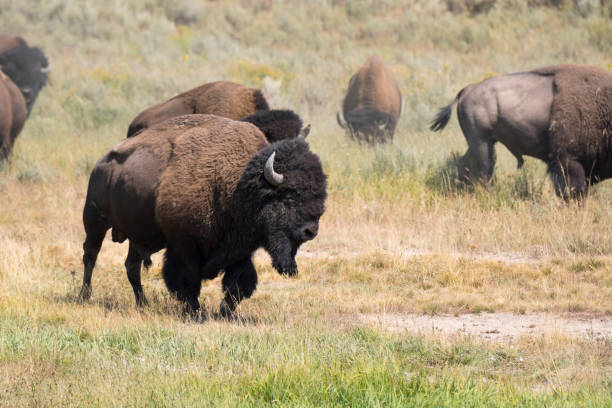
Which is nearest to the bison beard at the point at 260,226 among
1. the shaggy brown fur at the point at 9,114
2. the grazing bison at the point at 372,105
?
the shaggy brown fur at the point at 9,114

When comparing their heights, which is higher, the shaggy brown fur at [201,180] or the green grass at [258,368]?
the shaggy brown fur at [201,180]

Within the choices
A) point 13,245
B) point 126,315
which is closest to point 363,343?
point 126,315

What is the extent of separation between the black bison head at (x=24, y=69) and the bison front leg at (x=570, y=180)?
12902 millimetres

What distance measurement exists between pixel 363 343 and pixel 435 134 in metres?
11.6

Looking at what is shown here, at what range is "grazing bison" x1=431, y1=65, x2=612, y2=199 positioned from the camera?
10.3m

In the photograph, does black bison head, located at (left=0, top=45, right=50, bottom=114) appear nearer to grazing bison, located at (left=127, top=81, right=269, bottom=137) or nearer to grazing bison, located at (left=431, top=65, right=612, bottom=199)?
grazing bison, located at (left=127, top=81, right=269, bottom=137)

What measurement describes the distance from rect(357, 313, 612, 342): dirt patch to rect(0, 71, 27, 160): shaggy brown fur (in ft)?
Result: 30.3

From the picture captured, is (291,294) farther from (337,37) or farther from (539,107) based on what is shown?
(337,37)

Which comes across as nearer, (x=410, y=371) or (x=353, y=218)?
(x=410, y=371)

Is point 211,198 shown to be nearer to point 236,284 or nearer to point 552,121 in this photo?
point 236,284

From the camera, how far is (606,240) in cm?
848

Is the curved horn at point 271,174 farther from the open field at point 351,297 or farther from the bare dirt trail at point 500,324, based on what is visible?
A: the bare dirt trail at point 500,324

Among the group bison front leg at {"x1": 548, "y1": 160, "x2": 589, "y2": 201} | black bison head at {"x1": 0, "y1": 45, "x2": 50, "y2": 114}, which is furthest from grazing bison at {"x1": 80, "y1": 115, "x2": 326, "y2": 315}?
black bison head at {"x1": 0, "y1": 45, "x2": 50, "y2": 114}

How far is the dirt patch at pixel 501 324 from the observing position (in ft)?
18.5
